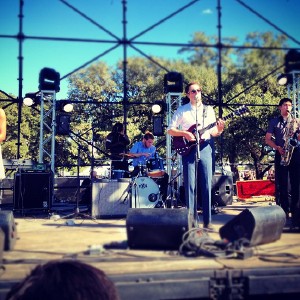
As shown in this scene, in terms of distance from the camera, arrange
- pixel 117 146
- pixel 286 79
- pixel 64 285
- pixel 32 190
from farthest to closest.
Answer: pixel 286 79 → pixel 117 146 → pixel 32 190 → pixel 64 285

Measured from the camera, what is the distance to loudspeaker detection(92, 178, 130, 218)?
552 centimetres

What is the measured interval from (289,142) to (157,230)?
2857mm

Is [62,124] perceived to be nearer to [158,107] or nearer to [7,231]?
[158,107]

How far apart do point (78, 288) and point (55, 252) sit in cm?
A: 193

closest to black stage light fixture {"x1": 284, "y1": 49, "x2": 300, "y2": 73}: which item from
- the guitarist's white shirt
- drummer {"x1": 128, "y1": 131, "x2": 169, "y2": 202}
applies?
drummer {"x1": 128, "y1": 131, "x2": 169, "y2": 202}

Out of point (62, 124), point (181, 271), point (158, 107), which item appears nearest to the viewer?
point (181, 271)

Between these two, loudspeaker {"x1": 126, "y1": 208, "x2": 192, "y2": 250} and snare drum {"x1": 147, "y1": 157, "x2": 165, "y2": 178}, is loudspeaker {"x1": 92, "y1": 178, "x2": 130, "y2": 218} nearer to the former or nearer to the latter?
snare drum {"x1": 147, "y1": 157, "x2": 165, "y2": 178}

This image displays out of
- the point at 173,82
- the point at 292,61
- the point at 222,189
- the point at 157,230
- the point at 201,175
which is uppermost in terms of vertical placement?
the point at 292,61

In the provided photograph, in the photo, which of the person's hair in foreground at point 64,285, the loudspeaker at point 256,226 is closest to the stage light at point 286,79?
the loudspeaker at point 256,226

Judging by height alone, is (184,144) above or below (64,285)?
above

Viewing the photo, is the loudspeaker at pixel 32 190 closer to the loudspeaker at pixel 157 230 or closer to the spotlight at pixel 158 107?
the spotlight at pixel 158 107

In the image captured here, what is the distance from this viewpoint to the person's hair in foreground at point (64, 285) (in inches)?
31.3

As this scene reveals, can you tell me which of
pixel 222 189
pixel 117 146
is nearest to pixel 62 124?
pixel 117 146

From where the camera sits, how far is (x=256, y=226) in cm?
260
